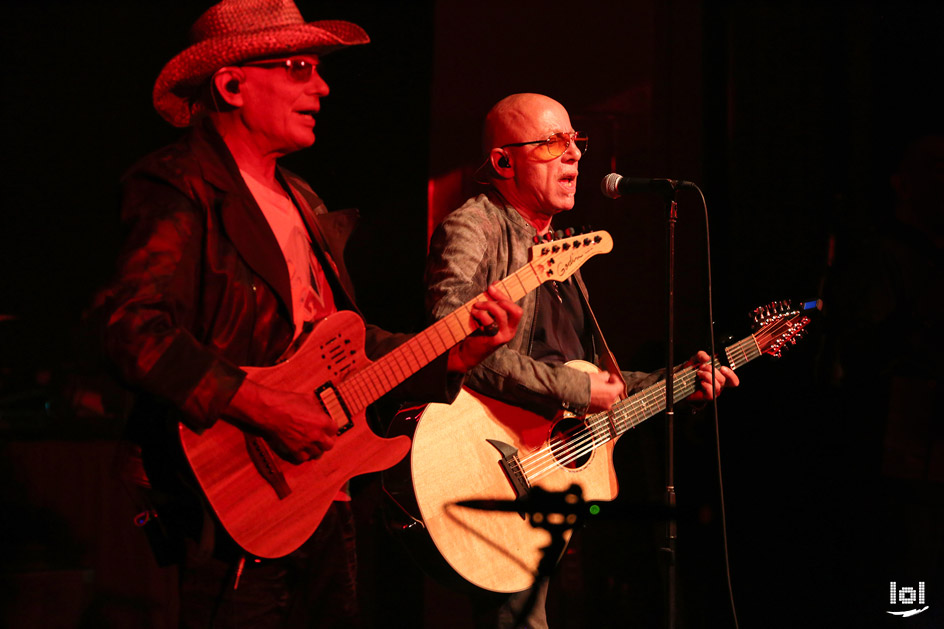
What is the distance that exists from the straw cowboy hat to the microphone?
41.4 inches

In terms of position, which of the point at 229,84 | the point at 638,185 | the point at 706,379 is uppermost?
the point at 229,84

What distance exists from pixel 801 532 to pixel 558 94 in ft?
7.83

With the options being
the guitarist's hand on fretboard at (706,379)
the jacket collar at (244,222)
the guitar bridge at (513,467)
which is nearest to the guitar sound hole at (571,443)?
the guitar bridge at (513,467)

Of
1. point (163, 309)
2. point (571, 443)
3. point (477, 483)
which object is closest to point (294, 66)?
point (163, 309)

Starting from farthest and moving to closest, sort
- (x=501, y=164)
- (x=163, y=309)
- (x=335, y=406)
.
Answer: (x=501, y=164) → (x=335, y=406) → (x=163, y=309)

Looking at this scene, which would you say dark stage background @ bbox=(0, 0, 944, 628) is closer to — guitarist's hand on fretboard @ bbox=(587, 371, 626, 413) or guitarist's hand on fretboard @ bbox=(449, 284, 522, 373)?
guitarist's hand on fretboard @ bbox=(587, 371, 626, 413)

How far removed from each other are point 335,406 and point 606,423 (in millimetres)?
1241

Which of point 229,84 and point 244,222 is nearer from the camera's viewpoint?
point 244,222

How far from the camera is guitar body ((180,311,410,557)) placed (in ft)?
6.98

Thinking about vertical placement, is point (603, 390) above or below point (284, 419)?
below

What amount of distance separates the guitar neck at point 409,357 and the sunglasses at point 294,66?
85cm

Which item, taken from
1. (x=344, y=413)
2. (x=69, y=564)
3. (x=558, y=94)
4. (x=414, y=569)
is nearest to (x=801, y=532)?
(x=414, y=569)

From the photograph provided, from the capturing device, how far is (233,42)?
2486 millimetres

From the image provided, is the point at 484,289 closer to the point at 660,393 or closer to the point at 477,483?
the point at 477,483
